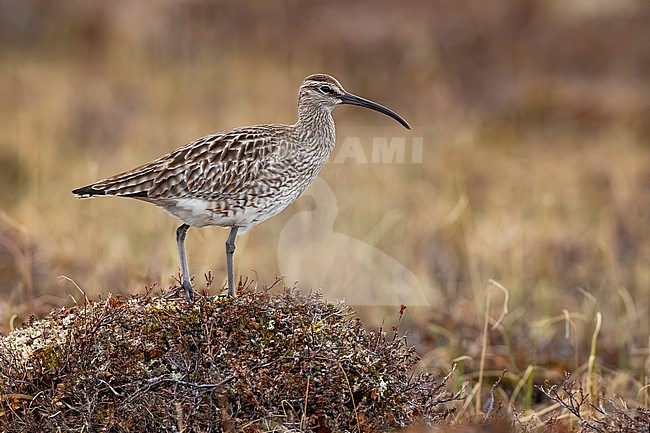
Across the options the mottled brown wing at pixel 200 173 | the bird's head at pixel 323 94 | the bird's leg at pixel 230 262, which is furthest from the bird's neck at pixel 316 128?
the bird's leg at pixel 230 262

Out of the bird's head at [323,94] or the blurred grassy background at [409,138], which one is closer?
the bird's head at [323,94]

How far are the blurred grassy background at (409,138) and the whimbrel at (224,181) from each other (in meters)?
1.20

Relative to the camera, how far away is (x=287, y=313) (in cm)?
480

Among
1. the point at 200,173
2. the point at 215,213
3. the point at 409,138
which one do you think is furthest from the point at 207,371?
the point at 409,138

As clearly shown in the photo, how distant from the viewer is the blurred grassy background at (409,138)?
332 inches

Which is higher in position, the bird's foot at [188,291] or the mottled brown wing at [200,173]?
the mottled brown wing at [200,173]

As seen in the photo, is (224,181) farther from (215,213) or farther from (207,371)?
(207,371)

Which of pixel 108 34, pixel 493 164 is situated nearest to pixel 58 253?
pixel 493 164

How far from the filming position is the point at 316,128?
609 cm

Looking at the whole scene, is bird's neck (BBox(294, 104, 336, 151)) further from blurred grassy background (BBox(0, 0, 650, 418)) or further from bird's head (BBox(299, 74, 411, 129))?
blurred grassy background (BBox(0, 0, 650, 418))

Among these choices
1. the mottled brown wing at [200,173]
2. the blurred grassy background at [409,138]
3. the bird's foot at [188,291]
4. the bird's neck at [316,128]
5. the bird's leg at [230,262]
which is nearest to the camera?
the bird's foot at [188,291]

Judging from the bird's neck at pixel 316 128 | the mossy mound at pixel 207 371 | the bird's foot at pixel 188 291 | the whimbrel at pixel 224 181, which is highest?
the bird's neck at pixel 316 128

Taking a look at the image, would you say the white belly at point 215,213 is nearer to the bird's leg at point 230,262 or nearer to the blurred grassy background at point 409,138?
the bird's leg at point 230,262

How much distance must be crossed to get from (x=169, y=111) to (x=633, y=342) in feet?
28.9
